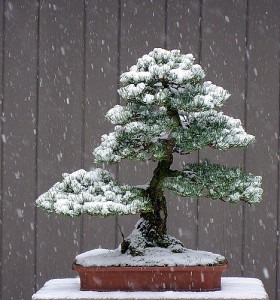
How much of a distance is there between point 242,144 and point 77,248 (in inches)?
47.7

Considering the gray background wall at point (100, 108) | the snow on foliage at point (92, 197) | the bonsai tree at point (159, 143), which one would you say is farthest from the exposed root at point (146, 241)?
the gray background wall at point (100, 108)

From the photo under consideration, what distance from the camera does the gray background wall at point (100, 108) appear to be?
2.88 metres

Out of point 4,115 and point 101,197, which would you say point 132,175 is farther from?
point 101,197

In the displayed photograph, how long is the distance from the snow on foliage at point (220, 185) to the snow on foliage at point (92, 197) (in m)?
0.10

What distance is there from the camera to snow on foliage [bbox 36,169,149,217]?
5.82 feet

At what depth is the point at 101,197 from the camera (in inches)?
71.4

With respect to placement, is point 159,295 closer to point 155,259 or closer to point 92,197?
point 155,259

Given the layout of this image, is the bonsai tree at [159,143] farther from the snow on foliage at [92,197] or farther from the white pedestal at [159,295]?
the white pedestal at [159,295]

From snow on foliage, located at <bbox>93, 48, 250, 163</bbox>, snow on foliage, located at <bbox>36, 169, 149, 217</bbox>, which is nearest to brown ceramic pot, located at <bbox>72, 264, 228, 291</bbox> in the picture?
snow on foliage, located at <bbox>36, 169, 149, 217</bbox>

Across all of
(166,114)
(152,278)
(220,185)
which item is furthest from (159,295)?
(166,114)

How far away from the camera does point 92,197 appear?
1.81 metres

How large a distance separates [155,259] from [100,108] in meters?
1.15

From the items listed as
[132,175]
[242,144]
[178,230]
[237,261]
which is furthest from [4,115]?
[242,144]

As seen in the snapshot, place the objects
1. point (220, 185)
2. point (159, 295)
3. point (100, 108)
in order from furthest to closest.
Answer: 1. point (100, 108)
2. point (220, 185)
3. point (159, 295)
